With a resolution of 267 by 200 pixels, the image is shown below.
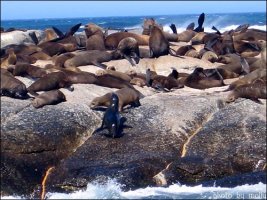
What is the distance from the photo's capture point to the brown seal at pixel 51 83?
14.0 metres

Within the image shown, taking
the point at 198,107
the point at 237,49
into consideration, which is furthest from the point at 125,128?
the point at 237,49

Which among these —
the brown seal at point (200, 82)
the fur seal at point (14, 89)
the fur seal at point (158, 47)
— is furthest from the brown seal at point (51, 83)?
the fur seal at point (158, 47)

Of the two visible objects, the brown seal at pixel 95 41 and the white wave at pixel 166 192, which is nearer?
the white wave at pixel 166 192

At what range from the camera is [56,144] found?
38.4 feet

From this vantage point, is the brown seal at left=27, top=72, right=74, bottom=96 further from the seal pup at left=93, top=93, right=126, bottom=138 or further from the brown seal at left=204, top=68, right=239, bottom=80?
the brown seal at left=204, top=68, right=239, bottom=80

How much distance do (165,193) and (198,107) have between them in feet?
10.1

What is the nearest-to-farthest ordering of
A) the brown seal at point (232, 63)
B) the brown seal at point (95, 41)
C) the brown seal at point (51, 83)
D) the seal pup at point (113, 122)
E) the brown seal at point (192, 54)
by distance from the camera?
the seal pup at point (113, 122), the brown seal at point (51, 83), the brown seal at point (232, 63), the brown seal at point (192, 54), the brown seal at point (95, 41)

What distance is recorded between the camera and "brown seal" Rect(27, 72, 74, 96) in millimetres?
14008

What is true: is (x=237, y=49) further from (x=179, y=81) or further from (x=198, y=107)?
(x=198, y=107)

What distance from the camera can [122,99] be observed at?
1357 cm

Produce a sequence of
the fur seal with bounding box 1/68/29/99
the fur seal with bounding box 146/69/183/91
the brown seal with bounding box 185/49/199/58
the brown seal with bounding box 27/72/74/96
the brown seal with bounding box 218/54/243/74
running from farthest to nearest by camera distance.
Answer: the brown seal with bounding box 185/49/199/58 < the brown seal with bounding box 218/54/243/74 < the fur seal with bounding box 146/69/183/91 < the brown seal with bounding box 27/72/74/96 < the fur seal with bounding box 1/68/29/99

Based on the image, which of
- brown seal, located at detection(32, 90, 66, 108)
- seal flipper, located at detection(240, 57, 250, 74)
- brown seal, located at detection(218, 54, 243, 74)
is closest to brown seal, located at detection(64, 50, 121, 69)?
brown seal, located at detection(218, 54, 243, 74)

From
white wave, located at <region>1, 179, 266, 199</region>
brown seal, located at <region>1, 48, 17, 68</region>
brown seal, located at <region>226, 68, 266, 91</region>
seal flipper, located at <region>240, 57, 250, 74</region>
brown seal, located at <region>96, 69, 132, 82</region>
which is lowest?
white wave, located at <region>1, 179, 266, 199</region>

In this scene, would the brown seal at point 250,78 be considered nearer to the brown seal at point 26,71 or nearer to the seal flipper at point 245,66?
the seal flipper at point 245,66
